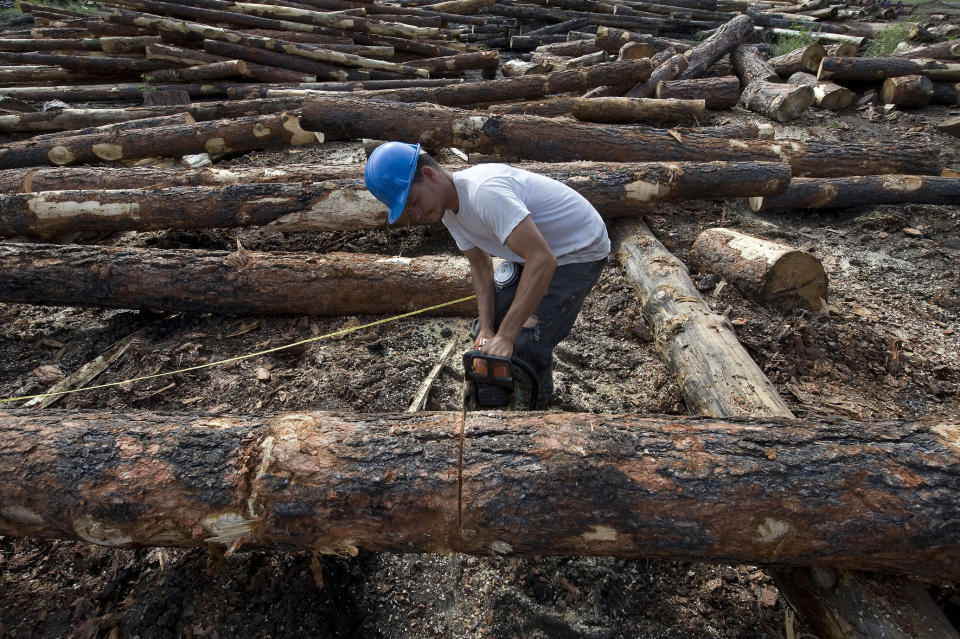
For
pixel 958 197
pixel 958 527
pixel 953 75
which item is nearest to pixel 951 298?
pixel 958 197

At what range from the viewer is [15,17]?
13.7 metres

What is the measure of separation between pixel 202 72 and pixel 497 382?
30.5 feet

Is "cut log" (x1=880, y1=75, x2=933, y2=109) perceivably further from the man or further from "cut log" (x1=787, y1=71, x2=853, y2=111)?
the man

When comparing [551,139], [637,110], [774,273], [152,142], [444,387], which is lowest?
[444,387]

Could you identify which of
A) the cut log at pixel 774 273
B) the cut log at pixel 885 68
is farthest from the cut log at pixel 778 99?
the cut log at pixel 774 273

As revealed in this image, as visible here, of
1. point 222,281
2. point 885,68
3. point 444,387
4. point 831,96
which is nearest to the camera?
point 444,387

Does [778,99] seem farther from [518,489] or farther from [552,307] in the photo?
[518,489]

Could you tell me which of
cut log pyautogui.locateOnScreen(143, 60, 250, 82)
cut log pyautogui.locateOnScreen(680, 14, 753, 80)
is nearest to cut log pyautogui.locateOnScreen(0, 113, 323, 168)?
cut log pyautogui.locateOnScreen(143, 60, 250, 82)

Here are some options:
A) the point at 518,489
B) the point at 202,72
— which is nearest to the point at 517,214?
the point at 518,489

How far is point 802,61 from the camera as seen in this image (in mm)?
8430

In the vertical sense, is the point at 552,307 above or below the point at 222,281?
above

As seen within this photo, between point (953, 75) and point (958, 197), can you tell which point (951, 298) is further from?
point (953, 75)

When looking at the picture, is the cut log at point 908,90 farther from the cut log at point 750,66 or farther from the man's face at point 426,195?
the man's face at point 426,195

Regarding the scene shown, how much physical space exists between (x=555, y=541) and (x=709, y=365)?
5.65ft
